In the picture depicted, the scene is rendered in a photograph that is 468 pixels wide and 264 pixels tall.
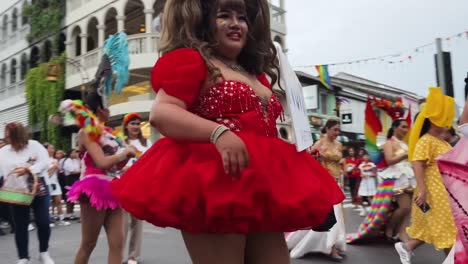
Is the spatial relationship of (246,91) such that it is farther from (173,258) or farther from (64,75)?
(64,75)

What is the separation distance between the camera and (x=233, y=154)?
56.7 inches

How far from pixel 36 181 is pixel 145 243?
2116 millimetres

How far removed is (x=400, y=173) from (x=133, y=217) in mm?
3416

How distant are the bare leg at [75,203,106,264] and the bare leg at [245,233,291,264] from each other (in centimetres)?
215

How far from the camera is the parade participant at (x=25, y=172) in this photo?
5148mm

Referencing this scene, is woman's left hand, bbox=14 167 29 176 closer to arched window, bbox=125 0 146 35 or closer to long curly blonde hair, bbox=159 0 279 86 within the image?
long curly blonde hair, bbox=159 0 279 86

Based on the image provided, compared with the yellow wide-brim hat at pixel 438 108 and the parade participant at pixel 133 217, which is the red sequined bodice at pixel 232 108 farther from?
the parade participant at pixel 133 217

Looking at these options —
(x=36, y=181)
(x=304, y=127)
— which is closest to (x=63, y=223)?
(x=36, y=181)

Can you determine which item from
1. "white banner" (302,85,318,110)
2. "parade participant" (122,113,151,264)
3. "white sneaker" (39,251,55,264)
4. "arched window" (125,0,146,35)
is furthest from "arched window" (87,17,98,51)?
"white sneaker" (39,251,55,264)

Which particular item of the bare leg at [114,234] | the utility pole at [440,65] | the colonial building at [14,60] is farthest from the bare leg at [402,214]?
the colonial building at [14,60]

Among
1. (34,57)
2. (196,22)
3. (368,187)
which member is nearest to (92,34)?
(34,57)

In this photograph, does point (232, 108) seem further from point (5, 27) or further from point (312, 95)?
point (5, 27)

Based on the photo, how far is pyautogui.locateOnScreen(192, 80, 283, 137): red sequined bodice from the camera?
1.67m

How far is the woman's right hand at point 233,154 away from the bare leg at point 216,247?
255 millimetres
